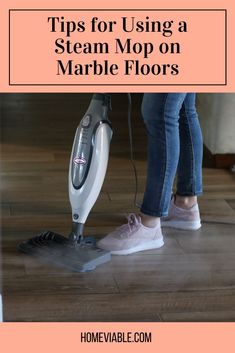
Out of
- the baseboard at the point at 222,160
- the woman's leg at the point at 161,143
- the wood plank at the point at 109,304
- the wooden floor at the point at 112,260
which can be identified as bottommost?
the wood plank at the point at 109,304

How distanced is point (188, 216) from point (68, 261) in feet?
1.66

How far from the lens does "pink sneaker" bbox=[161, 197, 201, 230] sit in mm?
2676

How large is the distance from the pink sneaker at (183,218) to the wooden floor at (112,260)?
4 centimetres

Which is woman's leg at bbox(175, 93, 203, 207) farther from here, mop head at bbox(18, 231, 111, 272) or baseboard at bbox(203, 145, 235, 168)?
baseboard at bbox(203, 145, 235, 168)

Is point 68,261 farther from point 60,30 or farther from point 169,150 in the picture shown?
point 60,30

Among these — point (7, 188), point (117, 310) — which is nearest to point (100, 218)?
point (7, 188)

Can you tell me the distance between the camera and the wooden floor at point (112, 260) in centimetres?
211

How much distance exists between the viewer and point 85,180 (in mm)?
2355

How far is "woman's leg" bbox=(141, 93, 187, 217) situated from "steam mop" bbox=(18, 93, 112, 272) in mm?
122

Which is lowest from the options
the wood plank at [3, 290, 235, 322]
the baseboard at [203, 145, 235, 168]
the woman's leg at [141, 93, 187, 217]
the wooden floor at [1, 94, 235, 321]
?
the wood plank at [3, 290, 235, 322]

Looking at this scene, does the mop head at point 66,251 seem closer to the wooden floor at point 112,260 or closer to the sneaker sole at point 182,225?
the wooden floor at point 112,260

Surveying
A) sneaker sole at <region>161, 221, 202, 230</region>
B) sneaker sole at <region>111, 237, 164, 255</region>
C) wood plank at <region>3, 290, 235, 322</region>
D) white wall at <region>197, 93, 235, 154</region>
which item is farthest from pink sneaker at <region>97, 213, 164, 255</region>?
white wall at <region>197, 93, 235, 154</region>

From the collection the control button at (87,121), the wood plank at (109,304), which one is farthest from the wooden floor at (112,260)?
the control button at (87,121)

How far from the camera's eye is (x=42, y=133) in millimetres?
4016
